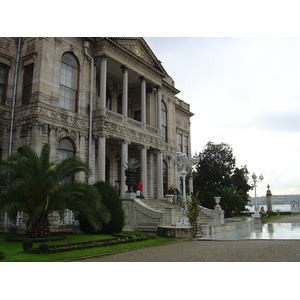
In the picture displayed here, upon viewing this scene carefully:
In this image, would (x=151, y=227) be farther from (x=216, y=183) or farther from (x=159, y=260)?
(x=216, y=183)

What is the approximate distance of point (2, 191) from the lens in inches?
560

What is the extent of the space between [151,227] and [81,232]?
442cm

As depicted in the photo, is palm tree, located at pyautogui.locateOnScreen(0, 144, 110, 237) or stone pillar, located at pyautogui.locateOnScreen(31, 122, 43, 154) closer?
palm tree, located at pyautogui.locateOnScreen(0, 144, 110, 237)

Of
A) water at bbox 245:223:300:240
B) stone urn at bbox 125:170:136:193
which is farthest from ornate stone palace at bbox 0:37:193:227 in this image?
water at bbox 245:223:300:240

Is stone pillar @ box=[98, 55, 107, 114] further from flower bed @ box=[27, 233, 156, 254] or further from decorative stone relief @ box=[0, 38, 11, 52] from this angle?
flower bed @ box=[27, 233, 156, 254]

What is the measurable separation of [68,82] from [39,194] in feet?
38.2

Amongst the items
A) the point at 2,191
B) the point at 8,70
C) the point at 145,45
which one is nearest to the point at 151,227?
the point at 2,191

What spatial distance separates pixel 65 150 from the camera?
72.9 feet

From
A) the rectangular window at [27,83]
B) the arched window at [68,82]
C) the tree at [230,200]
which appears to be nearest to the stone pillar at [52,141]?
the arched window at [68,82]

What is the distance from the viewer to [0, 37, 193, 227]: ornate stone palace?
21.0 metres

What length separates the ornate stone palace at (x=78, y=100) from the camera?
20984 mm

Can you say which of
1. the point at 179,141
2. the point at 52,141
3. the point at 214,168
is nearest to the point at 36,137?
the point at 52,141

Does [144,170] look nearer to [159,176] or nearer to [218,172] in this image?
[159,176]

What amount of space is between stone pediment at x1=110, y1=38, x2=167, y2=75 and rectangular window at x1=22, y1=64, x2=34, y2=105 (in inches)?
280
